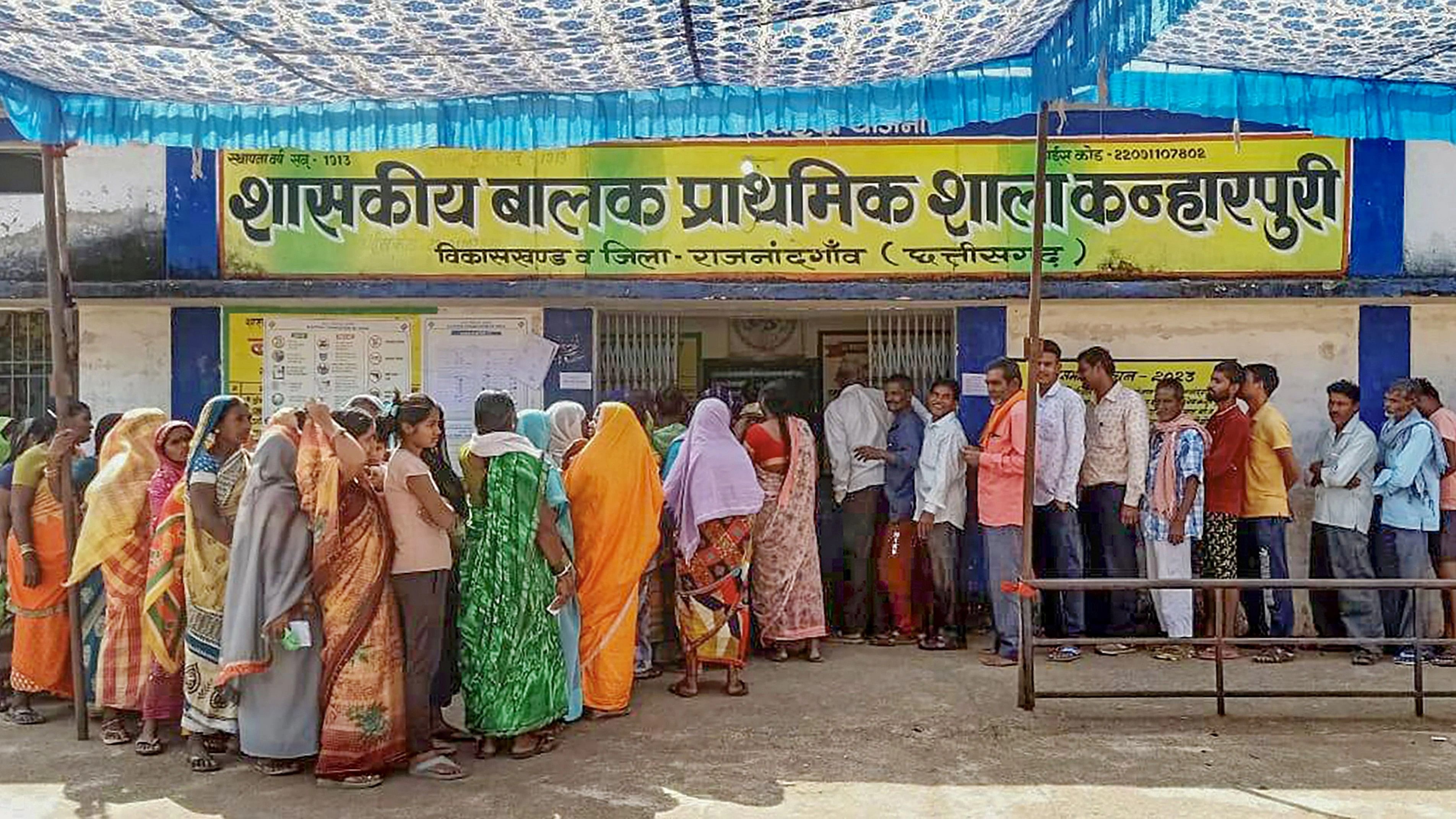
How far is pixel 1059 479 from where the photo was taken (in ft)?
22.0

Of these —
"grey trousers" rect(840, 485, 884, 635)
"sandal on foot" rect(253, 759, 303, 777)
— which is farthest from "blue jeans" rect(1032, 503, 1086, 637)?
"sandal on foot" rect(253, 759, 303, 777)

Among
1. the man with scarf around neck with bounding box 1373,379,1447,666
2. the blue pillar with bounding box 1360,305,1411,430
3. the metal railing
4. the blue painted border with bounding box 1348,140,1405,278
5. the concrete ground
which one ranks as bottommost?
the concrete ground

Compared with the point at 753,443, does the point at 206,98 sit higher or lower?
higher

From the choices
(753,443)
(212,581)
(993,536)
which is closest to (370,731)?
(212,581)

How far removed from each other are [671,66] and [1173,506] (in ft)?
12.4

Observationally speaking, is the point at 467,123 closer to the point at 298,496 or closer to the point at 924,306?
the point at 298,496

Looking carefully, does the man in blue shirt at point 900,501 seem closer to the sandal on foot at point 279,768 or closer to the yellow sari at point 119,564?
the sandal on foot at point 279,768

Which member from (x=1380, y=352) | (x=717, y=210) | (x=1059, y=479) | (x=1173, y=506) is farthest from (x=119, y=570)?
(x=1380, y=352)

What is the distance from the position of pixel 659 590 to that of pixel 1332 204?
183 inches

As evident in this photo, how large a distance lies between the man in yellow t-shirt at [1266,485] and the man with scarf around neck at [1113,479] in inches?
22.9

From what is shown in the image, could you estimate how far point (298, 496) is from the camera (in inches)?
179

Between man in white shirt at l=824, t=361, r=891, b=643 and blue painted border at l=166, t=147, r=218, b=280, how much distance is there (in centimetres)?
Result: 396

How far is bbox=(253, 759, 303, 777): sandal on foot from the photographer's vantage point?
15.3 ft

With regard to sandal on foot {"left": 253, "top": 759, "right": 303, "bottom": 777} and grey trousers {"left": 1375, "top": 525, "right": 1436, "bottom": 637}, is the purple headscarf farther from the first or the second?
grey trousers {"left": 1375, "top": 525, "right": 1436, "bottom": 637}
